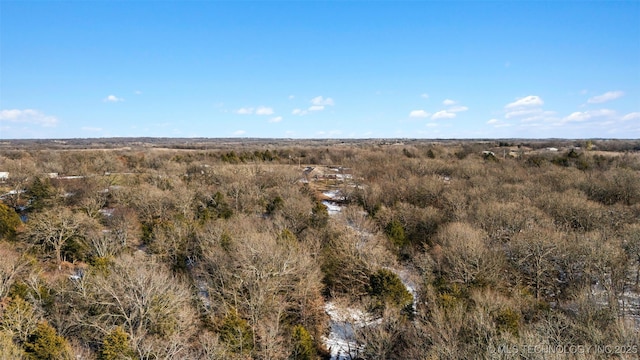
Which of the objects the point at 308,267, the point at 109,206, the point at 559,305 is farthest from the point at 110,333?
the point at 109,206

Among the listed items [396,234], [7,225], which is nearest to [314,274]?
[396,234]

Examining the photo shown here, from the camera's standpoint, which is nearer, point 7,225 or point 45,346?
point 45,346

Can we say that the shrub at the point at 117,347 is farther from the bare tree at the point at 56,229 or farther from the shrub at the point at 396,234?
the shrub at the point at 396,234

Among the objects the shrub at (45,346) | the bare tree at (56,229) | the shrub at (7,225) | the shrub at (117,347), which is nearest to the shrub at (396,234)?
the shrub at (117,347)

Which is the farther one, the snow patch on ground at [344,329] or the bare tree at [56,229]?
the bare tree at [56,229]

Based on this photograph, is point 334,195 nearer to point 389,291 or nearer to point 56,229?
point 389,291

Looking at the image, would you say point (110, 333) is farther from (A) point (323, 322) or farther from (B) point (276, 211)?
(B) point (276, 211)

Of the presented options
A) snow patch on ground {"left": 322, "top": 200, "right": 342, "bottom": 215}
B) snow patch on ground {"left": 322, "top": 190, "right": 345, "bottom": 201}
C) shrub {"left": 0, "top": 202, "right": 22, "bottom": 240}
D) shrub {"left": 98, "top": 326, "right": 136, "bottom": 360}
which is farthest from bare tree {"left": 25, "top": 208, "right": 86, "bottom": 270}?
snow patch on ground {"left": 322, "top": 190, "right": 345, "bottom": 201}

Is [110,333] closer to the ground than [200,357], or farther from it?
farther from it
